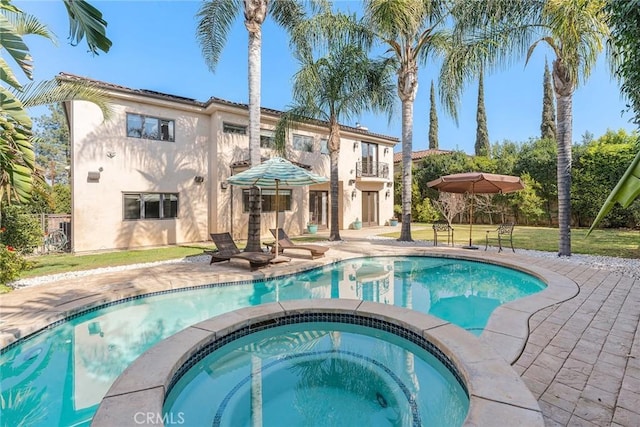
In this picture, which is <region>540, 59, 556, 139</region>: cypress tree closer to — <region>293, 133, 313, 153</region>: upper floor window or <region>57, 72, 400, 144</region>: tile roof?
<region>293, 133, 313, 153</region>: upper floor window

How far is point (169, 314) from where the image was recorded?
6.89 m

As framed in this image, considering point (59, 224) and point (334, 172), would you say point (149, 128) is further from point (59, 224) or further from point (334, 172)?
point (334, 172)

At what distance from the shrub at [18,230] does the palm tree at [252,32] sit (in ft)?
23.0

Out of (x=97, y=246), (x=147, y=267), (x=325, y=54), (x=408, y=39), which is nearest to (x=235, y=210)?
(x=97, y=246)

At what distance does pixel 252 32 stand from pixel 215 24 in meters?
2.82

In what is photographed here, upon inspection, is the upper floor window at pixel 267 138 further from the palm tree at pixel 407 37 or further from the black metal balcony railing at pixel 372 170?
the palm tree at pixel 407 37

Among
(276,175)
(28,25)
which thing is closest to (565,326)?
(276,175)

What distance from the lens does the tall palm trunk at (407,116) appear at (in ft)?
48.4

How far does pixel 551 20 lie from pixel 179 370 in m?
13.2

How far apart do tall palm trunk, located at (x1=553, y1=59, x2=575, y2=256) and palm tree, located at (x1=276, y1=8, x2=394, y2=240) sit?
23.3 feet

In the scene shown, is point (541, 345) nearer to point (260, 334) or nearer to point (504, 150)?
point (260, 334)

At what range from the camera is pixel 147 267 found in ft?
33.0

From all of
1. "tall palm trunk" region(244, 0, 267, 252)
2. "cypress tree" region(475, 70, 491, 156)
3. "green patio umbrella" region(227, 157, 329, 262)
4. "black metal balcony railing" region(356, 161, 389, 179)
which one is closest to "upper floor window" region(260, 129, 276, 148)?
"tall palm trunk" region(244, 0, 267, 252)

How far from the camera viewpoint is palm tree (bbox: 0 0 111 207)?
4.38 m
